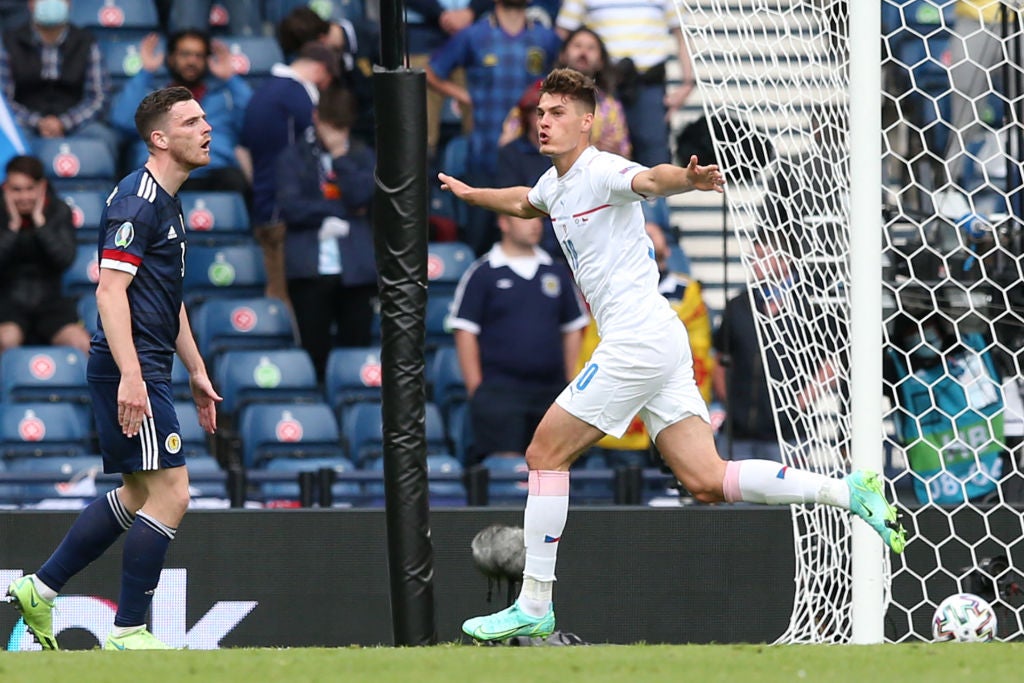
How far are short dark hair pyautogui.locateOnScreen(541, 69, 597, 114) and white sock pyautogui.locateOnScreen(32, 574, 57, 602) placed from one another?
2597 mm

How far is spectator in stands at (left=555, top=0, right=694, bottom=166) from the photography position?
10.7m

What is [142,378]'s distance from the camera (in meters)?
6.13

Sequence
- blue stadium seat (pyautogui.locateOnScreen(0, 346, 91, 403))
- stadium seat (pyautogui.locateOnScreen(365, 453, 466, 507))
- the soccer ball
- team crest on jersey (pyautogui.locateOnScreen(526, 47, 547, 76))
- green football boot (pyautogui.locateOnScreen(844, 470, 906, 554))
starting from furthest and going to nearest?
team crest on jersey (pyautogui.locateOnScreen(526, 47, 547, 76)) < blue stadium seat (pyautogui.locateOnScreen(0, 346, 91, 403)) < stadium seat (pyautogui.locateOnScreen(365, 453, 466, 507)) < the soccer ball < green football boot (pyautogui.locateOnScreen(844, 470, 906, 554))

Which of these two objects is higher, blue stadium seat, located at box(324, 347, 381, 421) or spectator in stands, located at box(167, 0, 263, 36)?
spectator in stands, located at box(167, 0, 263, 36)

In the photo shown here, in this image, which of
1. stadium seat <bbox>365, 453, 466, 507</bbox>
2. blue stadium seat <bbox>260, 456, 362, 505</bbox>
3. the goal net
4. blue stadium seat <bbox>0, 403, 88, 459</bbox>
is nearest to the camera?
the goal net

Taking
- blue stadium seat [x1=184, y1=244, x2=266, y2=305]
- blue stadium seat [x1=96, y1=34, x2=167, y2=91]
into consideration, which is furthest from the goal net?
blue stadium seat [x1=96, y1=34, x2=167, y2=91]

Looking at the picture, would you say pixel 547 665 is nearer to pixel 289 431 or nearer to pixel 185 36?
pixel 289 431

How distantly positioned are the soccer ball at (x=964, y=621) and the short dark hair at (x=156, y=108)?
12.2ft

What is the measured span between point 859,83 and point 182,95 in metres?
2.70

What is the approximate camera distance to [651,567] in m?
8.05

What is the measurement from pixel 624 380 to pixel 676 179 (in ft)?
2.78

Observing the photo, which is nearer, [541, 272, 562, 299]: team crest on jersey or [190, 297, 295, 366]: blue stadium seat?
[541, 272, 562, 299]: team crest on jersey

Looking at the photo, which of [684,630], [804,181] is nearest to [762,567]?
[684,630]

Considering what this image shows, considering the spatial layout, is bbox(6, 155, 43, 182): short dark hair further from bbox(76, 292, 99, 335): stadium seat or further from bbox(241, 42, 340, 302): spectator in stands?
bbox(241, 42, 340, 302): spectator in stands
